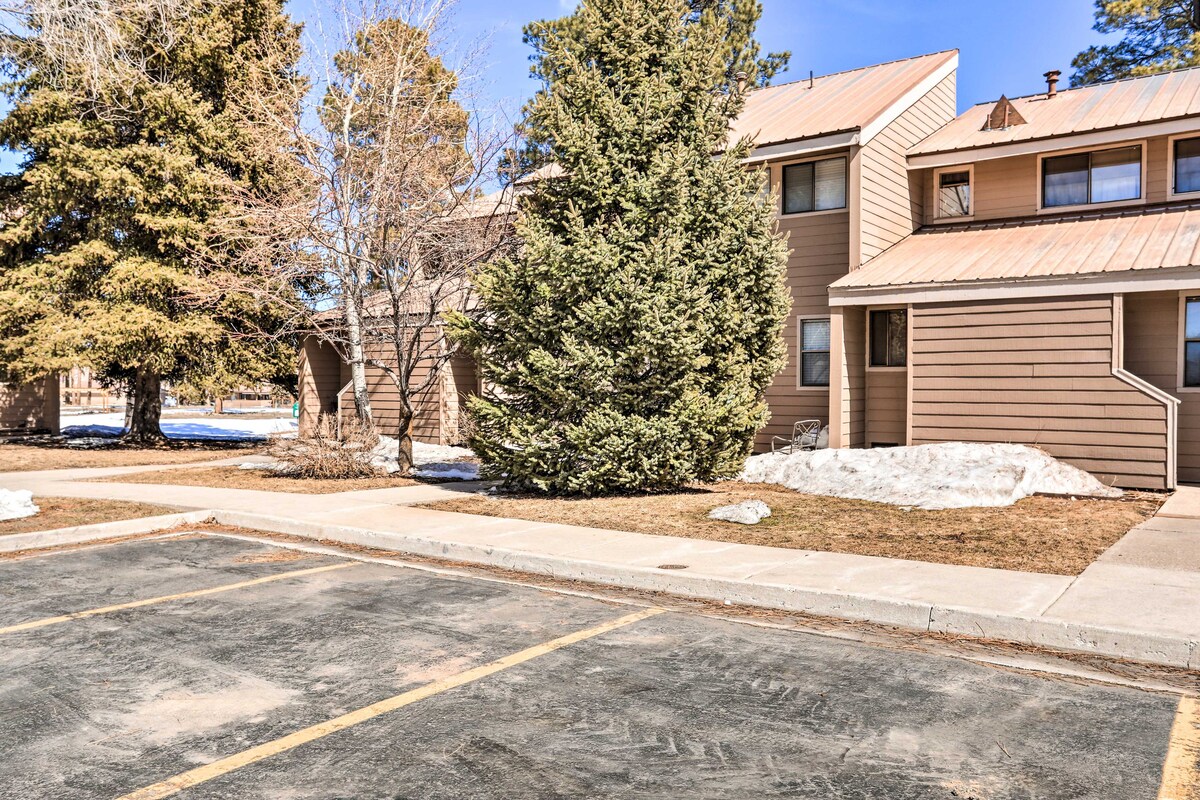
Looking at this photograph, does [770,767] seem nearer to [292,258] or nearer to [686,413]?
[686,413]

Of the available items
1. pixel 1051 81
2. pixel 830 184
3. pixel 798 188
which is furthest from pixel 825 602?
pixel 1051 81

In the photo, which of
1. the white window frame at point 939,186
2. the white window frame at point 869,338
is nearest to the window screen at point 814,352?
the white window frame at point 869,338

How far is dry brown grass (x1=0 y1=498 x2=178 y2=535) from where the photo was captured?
397 inches

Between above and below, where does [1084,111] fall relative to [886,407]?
above

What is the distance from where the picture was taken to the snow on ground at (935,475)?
40.2ft

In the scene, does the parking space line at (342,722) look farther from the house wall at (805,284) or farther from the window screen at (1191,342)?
the window screen at (1191,342)

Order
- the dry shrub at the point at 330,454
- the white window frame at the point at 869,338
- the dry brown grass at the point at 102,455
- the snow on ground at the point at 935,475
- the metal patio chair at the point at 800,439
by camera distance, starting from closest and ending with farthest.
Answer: the snow on ground at the point at 935,475
the dry shrub at the point at 330,454
the white window frame at the point at 869,338
the metal patio chair at the point at 800,439
the dry brown grass at the point at 102,455

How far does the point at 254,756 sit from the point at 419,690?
1021mm

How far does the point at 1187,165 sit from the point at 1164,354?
3.79 metres

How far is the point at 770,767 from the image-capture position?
3.78 meters

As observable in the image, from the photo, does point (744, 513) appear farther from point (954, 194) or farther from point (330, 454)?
point (954, 194)

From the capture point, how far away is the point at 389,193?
16.1 metres

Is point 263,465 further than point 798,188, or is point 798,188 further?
point 263,465

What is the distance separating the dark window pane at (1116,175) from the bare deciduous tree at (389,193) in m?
10.7
